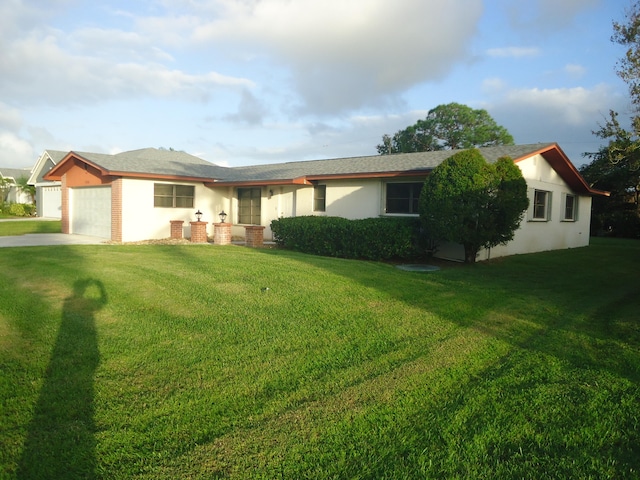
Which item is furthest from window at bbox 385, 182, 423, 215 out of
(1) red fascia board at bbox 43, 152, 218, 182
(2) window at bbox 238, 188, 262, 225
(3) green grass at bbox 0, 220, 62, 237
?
(3) green grass at bbox 0, 220, 62, 237

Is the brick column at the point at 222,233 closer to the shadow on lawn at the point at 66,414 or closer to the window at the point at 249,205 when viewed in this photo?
the window at the point at 249,205

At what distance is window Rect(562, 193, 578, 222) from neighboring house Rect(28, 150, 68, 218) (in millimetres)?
29866

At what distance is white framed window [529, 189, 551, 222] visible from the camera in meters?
16.0

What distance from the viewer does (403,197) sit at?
1495 cm

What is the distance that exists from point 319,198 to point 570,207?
1101 centimetres

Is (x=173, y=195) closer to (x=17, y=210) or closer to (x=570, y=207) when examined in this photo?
(x=570, y=207)

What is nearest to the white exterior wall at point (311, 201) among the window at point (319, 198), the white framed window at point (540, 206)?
the window at point (319, 198)

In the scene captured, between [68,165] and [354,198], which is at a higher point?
[68,165]

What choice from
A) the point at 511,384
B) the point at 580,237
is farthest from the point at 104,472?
the point at 580,237

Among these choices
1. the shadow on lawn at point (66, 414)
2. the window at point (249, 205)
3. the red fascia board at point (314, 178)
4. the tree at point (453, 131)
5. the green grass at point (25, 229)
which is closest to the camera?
the shadow on lawn at point (66, 414)

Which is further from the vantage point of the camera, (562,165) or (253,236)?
(562,165)

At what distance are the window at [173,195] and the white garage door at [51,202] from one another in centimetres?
1692

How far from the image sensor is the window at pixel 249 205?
741 inches

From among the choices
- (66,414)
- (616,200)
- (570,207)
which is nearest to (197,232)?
(66,414)
